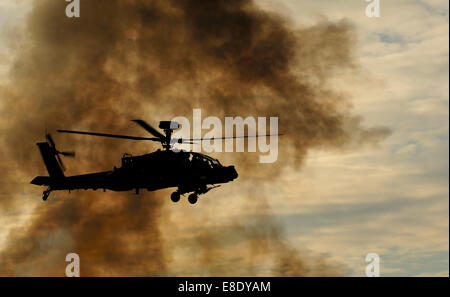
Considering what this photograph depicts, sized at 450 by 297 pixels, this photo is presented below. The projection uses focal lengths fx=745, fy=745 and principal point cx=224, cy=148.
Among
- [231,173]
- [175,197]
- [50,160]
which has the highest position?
[50,160]

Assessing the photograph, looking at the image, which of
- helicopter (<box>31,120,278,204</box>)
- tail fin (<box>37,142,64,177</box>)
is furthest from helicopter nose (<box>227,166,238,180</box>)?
tail fin (<box>37,142,64,177</box>)

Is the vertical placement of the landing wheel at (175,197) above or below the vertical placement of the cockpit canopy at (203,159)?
below

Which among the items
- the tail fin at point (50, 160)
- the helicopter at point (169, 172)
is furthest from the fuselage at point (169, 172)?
the tail fin at point (50, 160)

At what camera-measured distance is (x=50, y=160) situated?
6994cm

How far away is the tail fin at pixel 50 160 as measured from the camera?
69.2 meters

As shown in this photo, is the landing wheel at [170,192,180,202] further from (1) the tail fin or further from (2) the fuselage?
(1) the tail fin

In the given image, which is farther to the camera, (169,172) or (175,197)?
(175,197)

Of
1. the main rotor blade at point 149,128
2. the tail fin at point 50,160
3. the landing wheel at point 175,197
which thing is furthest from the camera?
the tail fin at point 50,160

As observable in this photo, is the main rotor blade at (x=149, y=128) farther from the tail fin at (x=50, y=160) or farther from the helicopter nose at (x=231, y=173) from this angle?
the tail fin at (x=50, y=160)

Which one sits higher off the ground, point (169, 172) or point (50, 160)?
point (50, 160)

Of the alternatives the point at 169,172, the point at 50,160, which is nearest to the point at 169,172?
the point at 169,172

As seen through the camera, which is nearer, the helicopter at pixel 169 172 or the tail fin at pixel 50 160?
the helicopter at pixel 169 172

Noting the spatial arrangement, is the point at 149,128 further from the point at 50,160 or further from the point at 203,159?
the point at 50,160
